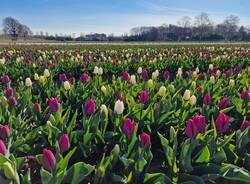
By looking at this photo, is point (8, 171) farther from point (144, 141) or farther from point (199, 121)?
point (199, 121)

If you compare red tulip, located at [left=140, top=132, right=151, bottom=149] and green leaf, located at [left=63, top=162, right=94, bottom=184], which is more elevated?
red tulip, located at [left=140, top=132, right=151, bottom=149]

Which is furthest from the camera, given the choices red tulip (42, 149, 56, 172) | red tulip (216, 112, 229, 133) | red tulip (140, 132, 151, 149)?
red tulip (216, 112, 229, 133)

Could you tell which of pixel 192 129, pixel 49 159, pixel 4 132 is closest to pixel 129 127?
pixel 192 129

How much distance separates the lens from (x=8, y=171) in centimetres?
221

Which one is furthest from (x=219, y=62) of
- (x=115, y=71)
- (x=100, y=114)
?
(x=100, y=114)

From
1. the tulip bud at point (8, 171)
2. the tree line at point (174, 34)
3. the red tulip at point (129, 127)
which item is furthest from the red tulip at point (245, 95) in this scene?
Answer: the tree line at point (174, 34)

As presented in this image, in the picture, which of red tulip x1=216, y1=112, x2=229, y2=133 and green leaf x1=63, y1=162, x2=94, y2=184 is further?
red tulip x1=216, y1=112, x2=229, y2=133

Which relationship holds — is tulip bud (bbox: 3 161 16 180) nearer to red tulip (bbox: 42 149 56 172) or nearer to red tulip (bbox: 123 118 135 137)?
red tulip (bbox: 42 149 56 172)

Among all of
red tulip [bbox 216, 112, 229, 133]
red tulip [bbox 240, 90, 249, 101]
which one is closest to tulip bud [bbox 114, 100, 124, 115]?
red tulip [bbox 216, 112, 229, 133]

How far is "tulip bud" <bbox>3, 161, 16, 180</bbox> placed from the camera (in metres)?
2.20

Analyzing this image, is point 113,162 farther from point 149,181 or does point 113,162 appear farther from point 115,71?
point 115,71

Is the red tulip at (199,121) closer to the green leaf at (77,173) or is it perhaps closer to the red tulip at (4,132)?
the green leaf at (77,173)

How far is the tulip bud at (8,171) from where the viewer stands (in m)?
2.20

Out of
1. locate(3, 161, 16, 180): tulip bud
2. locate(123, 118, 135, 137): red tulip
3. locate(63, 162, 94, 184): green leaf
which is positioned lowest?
locate(63, 162, 94, 184): green leaf
